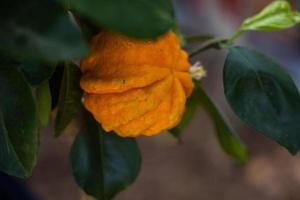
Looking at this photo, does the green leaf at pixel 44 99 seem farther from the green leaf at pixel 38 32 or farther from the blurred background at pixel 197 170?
the blurred background at pixel 197 170

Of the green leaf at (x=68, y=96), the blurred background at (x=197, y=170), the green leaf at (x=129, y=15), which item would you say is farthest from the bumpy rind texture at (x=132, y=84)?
the blurred background at (x=197, y=170)

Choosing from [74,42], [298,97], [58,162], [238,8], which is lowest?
[58,162]

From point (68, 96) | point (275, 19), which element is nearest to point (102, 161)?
point (68, 96)

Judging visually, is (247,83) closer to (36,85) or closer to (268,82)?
Answer: (268,82)

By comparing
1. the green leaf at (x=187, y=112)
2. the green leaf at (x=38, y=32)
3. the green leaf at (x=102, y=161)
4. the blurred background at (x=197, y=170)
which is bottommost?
the blurred background at (x=197, y=170)

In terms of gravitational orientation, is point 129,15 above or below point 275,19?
above

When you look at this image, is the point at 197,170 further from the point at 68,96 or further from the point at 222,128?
the point at 68,96

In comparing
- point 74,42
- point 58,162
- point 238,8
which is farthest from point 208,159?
point 74,42
